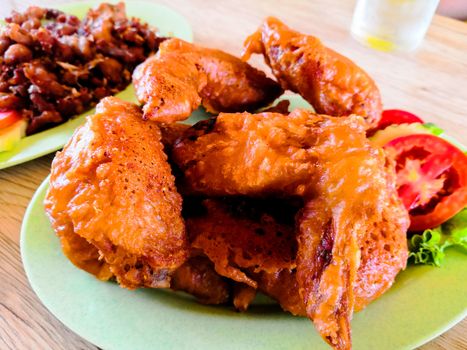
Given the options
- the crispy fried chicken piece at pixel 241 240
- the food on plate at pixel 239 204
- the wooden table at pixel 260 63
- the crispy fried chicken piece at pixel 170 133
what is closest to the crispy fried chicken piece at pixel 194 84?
the food on plate at pixel 239 204

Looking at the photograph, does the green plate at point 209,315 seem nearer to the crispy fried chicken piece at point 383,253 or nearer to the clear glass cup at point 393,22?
the crispy fried chicken piece at point 383,253

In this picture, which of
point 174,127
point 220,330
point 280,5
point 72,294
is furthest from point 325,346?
point 280,5

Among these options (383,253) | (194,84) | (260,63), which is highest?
(194,84)

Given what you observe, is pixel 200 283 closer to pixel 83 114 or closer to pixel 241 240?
pixel 241 240

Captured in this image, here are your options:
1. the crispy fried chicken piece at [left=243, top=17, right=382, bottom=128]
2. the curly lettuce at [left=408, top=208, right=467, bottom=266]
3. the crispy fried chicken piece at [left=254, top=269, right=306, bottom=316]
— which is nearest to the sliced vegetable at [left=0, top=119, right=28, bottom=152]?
the crispy fried chicken piece at [left=243, top=17, right=382, bottom=128]

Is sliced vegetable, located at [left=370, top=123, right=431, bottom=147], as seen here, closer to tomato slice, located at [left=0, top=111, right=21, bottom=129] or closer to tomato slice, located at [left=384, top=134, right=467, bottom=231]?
tomato slice, located at [left=384, top=134, right=467, bottom=231]

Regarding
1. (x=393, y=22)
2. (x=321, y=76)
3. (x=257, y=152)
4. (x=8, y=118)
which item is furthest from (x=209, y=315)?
(x=393, y=22)
